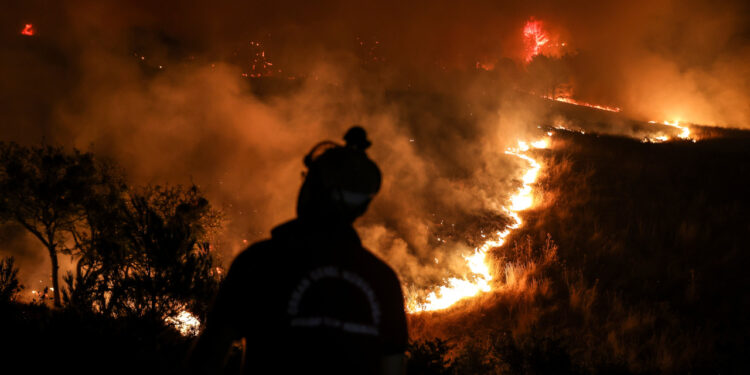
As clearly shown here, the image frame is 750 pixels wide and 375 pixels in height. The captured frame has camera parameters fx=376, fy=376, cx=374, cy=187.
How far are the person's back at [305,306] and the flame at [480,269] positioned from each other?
6.38m

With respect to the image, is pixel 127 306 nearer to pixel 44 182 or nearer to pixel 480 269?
pixel 480 269

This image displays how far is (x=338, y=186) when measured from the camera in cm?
160

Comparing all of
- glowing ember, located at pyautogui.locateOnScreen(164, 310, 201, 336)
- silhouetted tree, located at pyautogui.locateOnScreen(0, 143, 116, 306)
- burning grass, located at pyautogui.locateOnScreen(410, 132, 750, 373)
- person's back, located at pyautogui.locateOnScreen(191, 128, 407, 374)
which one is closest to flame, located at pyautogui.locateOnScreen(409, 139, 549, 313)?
burning grass, located at pyautogui.locateOnScreen(410, 132, 750, 373)

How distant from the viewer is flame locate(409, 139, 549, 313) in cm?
792

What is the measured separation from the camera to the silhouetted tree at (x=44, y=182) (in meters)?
11.3

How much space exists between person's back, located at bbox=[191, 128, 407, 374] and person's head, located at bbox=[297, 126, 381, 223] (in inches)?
3.1

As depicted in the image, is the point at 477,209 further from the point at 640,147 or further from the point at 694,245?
the point at 640,147

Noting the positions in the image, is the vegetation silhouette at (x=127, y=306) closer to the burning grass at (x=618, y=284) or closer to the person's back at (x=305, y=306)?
the person's back at (x=305, y=306)

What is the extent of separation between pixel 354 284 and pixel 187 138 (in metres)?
26.8

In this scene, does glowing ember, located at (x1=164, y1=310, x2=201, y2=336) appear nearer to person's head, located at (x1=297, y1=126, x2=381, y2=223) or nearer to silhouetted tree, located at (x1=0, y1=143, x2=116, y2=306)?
person's head, located at (x1=297, y1=126, x2=381, y2=223)

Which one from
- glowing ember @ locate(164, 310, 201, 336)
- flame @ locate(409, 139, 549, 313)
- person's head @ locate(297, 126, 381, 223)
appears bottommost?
glowing ember @ locate(164, 310, 201, 336)

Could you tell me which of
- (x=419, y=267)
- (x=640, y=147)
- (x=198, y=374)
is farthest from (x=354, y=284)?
(x=640, y=147)

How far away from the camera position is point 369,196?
171cm

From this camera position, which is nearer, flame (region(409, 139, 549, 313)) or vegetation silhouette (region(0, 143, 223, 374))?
vegetation silhouette (region(0, 143, 223, 374))
